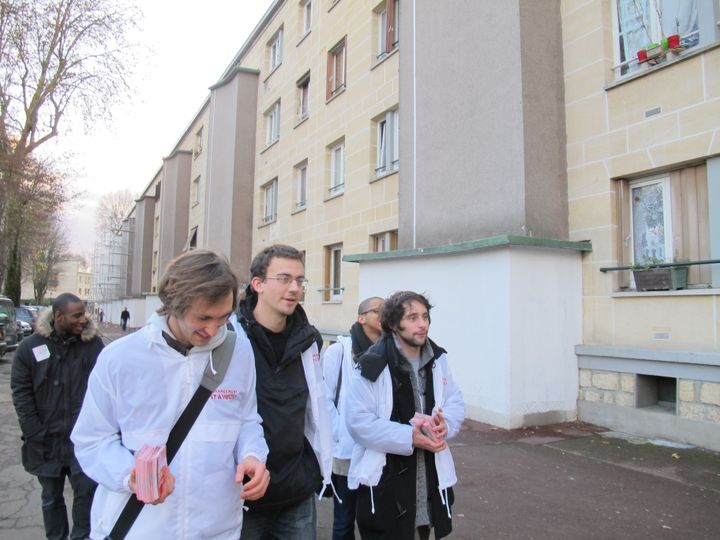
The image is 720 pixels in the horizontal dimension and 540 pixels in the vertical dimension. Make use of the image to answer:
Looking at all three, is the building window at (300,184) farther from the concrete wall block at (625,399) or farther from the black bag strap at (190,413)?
the black bag strap at (190,413)

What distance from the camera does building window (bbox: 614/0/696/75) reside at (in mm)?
7062

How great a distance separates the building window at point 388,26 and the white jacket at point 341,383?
10858 millimetres

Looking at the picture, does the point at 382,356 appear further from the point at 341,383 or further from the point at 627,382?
the point at 627,382

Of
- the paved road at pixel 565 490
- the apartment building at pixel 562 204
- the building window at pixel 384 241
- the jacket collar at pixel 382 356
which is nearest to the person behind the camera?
the jacket collar at pixel 382 356

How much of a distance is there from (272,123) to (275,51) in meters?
2.98

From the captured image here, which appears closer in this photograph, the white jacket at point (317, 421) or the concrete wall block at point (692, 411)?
the white jacket at point (317, 421)

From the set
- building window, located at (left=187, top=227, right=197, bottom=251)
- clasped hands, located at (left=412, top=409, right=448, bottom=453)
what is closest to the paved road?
clasped hands, located at (left=412, top=409, right=448, bottom=453)

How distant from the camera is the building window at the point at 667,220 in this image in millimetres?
6859

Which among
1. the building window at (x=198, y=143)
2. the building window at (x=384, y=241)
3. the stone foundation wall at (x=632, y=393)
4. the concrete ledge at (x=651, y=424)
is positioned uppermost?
the building window at (x=198, y=143)

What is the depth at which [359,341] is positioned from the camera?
3.62 m

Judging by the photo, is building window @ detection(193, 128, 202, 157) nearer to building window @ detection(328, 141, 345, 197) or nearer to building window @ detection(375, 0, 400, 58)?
building window @ detection(328, 141, 345, 197)

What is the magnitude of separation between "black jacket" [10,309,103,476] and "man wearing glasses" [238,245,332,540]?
1856 millimetres

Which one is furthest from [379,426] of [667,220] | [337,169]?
[337,169]

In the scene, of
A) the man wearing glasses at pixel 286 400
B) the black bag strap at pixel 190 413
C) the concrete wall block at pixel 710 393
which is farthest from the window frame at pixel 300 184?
the black bag strap at pixel 190 413
